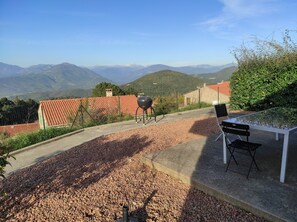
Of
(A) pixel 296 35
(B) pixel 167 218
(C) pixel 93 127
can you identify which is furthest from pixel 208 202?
(A) pixel 296 35

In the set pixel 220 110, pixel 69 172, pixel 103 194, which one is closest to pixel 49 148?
pixel 69 172

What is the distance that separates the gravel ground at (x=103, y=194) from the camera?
3.10m

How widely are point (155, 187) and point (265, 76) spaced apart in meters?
8.28

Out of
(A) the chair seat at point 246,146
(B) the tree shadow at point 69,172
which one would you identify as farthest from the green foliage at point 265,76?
(A) the chair seat at point 246,146

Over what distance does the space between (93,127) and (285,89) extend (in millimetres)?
7582

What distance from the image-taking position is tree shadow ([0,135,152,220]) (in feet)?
12.5

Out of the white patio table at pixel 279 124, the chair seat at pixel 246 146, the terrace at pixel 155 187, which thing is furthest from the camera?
the chair seat at pixel 246 146

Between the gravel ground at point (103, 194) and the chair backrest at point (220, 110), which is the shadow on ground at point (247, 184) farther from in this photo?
the chair backrest at point (220, 110)

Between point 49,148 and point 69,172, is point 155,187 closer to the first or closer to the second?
point 69,172

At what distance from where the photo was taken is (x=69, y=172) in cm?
461

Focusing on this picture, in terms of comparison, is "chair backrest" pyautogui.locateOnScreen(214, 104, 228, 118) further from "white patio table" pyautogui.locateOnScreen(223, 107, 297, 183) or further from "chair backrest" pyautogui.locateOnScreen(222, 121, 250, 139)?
"chair backrest" pyautogui.locateOnScreen(222, 121, 250, 139)

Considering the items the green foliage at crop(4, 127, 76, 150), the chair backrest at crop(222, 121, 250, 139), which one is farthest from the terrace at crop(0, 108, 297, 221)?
the green foliage at crop(4, 127, 76, 150)

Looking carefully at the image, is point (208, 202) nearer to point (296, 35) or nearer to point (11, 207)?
point (11, 207)

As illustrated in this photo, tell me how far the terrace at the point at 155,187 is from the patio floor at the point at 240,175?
1 centimetres
